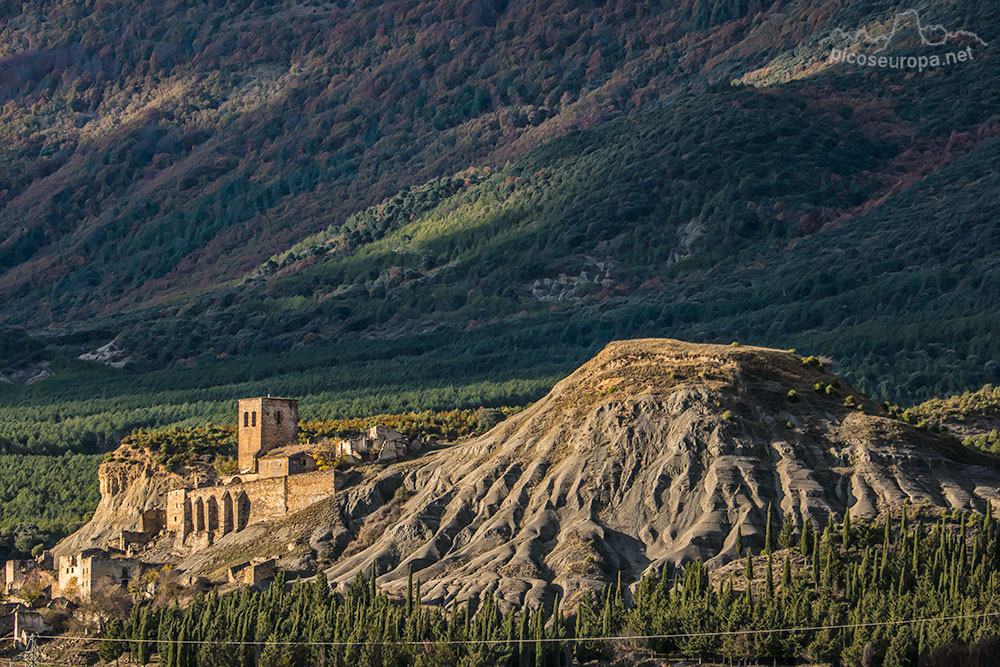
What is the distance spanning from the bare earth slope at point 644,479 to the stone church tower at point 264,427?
680 inches

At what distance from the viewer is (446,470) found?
135 m

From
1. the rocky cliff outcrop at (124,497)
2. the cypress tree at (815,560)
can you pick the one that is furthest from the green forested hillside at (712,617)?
the rocky cliff outcrop at (124,497)

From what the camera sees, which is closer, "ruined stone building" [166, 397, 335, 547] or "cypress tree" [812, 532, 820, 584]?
"cypress tree" [812, 532, 820, 584]

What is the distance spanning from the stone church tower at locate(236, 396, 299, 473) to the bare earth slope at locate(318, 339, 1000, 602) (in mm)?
17275

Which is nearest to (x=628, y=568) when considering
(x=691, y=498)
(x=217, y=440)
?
(x=691, y=498)

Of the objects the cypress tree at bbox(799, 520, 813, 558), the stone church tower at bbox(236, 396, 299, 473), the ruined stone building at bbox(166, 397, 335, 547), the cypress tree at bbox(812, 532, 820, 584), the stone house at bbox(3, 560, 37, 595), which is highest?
the stone church tower at bbox(236, 396, 299, 473)

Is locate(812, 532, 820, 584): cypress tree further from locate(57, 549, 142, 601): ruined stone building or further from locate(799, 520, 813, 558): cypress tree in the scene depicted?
locate(57, 549, 142, 601): ruined stone building

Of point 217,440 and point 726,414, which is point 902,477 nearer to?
point 726,414

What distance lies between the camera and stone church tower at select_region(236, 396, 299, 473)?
15162 centimetres

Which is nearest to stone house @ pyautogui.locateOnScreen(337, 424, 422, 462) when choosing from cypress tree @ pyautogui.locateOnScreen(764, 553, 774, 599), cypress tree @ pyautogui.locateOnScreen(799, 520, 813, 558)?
cypress tree @ pyautogui.locateOnScreen(799, 520, 813, 558)

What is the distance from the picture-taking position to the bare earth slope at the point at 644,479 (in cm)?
11869

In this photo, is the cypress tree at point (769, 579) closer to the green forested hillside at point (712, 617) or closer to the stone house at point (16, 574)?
the green forested hillside at point (712, 617)

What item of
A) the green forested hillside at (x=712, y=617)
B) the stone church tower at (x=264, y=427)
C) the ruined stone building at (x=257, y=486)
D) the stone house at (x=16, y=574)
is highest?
the stone church tower at (x=264, y=427)

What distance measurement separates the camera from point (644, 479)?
409 feet
